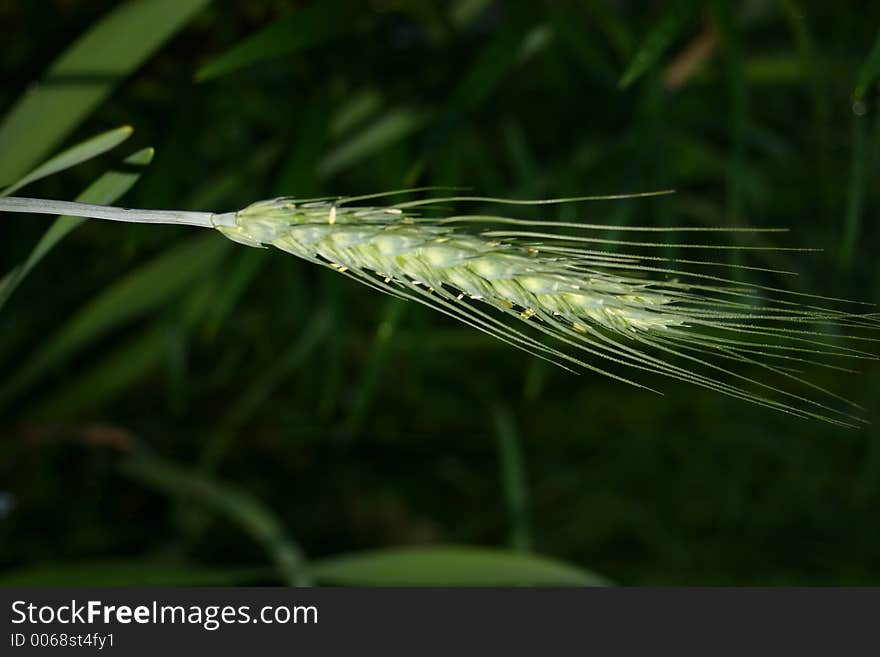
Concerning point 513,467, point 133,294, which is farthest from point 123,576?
point 513,467

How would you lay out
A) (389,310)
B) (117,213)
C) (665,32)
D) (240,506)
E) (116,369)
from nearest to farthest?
1. (117,213)
2. (665,32)
3. (389,310)
4. (240,506)
5. (116,369)

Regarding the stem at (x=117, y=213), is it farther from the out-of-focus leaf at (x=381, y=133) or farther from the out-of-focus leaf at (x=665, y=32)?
the out-of-focus leaf at (x=381, y=133)

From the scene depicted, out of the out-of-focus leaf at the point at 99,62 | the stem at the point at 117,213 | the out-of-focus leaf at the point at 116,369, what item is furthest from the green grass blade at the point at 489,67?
the out-of-focus leaf at the point at 116,369

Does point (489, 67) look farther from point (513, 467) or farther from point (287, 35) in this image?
point (513, 467)

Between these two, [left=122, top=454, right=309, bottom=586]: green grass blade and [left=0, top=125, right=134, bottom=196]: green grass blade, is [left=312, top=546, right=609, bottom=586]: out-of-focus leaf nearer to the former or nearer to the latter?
[left=122, top=454, right=309, bottom=586]: green grass blade

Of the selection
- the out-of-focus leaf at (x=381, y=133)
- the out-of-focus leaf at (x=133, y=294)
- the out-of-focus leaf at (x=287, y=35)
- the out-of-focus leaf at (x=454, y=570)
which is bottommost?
the out-of-focus leaf at (x=454, y=570)

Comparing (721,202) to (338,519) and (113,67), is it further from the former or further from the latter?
(113,67)
